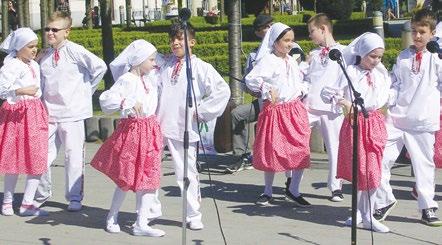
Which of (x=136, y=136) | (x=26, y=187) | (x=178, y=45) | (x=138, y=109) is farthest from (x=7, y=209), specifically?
(x=178, y=45)

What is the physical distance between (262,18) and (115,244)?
11.9 ft

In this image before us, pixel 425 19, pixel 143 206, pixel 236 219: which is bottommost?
pixel 236 219

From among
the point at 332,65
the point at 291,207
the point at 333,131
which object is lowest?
the point at 291,207

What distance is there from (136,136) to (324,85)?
7.00ft

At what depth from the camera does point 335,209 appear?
8.91m

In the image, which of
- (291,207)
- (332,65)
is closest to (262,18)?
(332,65)

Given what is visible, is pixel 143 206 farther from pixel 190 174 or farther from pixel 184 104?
pixel 184 104

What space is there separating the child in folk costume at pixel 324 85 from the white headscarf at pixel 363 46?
3.35ft

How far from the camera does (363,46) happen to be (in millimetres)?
7996

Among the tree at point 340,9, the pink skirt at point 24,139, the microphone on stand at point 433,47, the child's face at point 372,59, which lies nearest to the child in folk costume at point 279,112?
the child's face at point 372,59

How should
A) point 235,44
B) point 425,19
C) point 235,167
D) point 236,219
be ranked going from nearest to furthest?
point 425,19 < point 236,219 < point 235,167 < point 235,44

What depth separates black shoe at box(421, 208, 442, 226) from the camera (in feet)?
26.7

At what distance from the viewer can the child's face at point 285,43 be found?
888 cm

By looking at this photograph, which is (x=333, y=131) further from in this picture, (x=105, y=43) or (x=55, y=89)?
(x=105, y=43)
